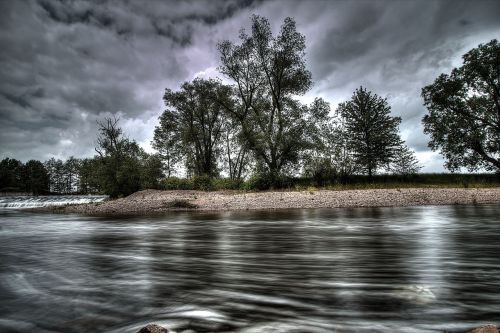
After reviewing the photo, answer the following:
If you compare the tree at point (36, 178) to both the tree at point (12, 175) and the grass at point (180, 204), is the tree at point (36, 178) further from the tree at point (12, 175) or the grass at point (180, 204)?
the grass at point (180, 204)

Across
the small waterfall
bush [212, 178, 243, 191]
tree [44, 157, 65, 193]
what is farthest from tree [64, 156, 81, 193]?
bush [212, 178, 243, 191]

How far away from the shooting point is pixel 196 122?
45812mm

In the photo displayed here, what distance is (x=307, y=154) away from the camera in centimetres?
2898

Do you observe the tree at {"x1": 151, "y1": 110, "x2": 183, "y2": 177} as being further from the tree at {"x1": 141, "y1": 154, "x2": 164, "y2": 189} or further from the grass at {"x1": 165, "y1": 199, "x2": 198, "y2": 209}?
the grass at {"x1": 165, "y1": 199, "x2": 198, "y2": 209}

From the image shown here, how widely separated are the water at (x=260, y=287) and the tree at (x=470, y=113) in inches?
1198

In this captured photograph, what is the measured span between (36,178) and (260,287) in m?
145

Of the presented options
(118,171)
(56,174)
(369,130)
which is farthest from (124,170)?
(56,174)

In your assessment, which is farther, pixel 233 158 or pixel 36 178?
pixel 36 178

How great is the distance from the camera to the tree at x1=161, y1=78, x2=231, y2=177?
42250 millimetres

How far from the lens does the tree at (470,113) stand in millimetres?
29859

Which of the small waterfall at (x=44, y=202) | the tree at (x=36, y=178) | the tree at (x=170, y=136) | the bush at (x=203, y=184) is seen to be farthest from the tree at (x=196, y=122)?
the tree at (x=36, y=178)

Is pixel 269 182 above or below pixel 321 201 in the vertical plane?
above

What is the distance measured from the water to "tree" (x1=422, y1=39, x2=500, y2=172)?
3043 centimetres

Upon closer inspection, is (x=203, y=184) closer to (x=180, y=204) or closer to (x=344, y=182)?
(x=180, y=204)
